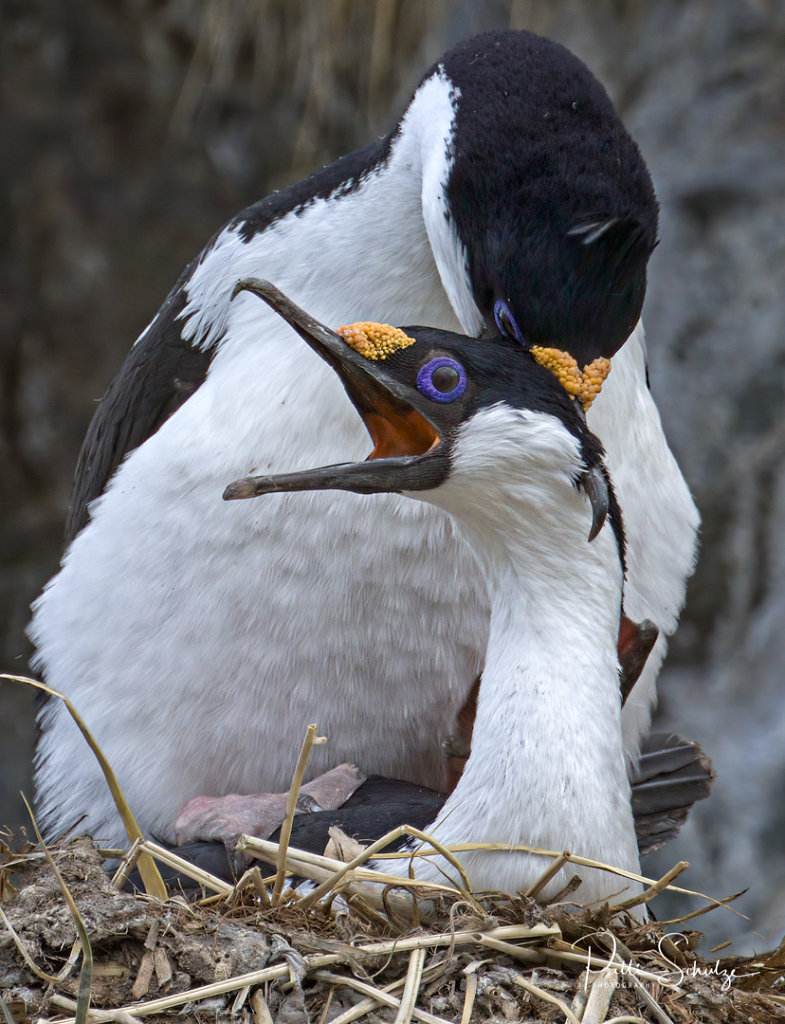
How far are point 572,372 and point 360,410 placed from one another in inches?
11.3

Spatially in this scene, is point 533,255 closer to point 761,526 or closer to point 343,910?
point 343,910

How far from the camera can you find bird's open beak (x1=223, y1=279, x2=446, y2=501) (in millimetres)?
1560

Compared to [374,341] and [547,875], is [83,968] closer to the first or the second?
[547,875]

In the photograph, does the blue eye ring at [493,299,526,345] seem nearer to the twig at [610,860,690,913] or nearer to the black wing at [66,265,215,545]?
the black wing at [66,265,215,545]

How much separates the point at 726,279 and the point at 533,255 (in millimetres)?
2146

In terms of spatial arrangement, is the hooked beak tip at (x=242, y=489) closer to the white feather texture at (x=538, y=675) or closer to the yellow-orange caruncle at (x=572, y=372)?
the white feather texture at (x=538, y=675)

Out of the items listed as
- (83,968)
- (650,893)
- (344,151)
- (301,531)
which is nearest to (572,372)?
(301,531)

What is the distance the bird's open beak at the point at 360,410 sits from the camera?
1.56 metres

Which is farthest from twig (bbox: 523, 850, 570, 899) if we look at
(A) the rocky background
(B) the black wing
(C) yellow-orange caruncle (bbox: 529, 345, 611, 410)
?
(A) the rocky background

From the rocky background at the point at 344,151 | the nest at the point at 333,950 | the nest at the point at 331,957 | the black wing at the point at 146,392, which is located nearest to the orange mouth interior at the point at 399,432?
the nest at the point at 333,950

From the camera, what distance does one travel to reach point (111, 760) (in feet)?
7.23

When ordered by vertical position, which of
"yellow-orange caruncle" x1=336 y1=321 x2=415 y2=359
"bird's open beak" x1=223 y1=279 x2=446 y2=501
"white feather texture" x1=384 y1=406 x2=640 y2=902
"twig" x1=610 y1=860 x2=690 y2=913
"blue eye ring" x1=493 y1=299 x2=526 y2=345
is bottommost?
"twig" x1=610 y1=860 x2=690 y2=913

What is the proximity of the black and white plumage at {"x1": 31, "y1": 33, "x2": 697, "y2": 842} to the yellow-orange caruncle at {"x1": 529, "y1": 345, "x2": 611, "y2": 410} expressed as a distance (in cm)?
15

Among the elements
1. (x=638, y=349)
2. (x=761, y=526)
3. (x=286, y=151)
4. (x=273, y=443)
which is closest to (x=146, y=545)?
(x=273, y=443)
